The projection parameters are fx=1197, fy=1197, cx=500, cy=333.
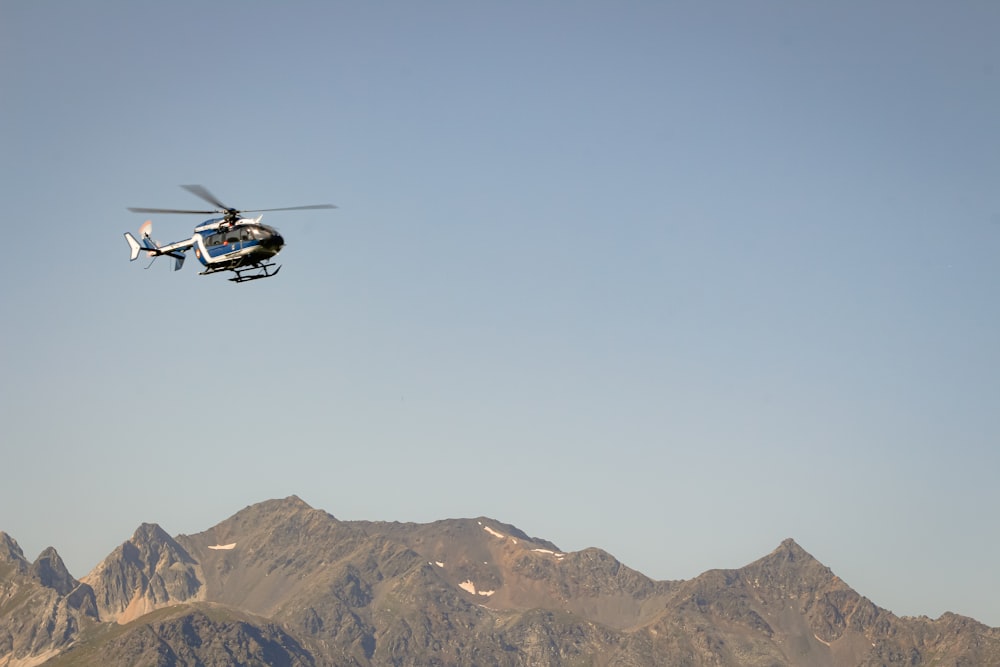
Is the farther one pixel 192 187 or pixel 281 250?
pixel 281 250

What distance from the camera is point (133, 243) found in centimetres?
14575

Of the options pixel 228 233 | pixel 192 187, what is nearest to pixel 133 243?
pixel 228 233

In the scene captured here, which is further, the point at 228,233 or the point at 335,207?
the point at 228,233

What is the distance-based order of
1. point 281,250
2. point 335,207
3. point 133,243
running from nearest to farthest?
point 335,207 → point 281,250 → point 133,243

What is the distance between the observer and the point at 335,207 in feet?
322

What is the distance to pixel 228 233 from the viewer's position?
384 ft

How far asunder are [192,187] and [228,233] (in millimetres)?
18614

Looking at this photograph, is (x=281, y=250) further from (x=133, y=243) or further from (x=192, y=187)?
(x=133, y=243)

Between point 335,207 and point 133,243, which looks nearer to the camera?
point 335,207

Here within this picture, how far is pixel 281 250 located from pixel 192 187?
756 inches

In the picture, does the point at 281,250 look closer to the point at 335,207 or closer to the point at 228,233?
the point at 228,233

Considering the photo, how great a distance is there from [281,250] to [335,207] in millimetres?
20691

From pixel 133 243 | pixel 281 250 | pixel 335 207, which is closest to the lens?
pixel 335 207

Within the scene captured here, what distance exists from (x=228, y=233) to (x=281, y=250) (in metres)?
5.46
